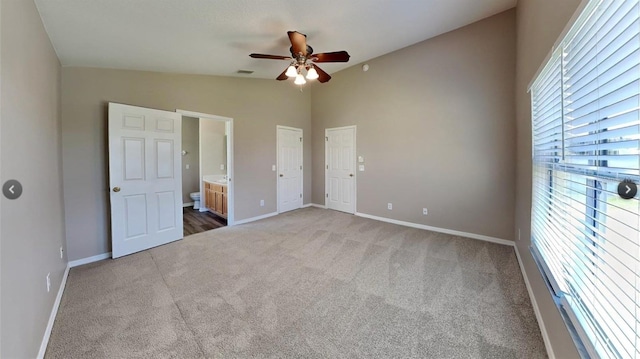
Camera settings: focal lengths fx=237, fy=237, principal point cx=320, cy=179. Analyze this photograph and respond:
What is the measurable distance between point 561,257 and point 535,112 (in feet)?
4.69

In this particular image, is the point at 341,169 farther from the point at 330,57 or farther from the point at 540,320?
the point at 540,320

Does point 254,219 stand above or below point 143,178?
below

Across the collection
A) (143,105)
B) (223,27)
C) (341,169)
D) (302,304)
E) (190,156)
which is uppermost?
(223,27)

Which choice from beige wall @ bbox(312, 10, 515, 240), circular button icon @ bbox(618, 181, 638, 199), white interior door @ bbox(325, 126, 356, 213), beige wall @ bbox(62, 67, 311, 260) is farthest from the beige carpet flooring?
white interior door @ bbox(325, 126, 356, 213)

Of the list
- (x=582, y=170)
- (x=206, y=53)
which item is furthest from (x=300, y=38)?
(x=582, y=170)

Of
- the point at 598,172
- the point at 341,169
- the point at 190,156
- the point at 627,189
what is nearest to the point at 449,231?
the point at 341,169

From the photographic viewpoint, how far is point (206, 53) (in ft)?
10.1

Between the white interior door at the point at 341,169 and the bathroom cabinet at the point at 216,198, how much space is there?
233 centimetres

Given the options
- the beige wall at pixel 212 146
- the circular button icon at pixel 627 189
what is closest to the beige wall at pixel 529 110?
the circular button icon at pixel 627 189

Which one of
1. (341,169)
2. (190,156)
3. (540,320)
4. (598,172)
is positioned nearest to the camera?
(598,172)

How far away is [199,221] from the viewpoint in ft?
15.9

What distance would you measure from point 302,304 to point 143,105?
11.1 ft

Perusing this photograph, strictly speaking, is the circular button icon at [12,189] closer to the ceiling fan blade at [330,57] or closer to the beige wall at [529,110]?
the ceiling fan blade at [330,57]

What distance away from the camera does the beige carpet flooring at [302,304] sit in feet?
5.32
